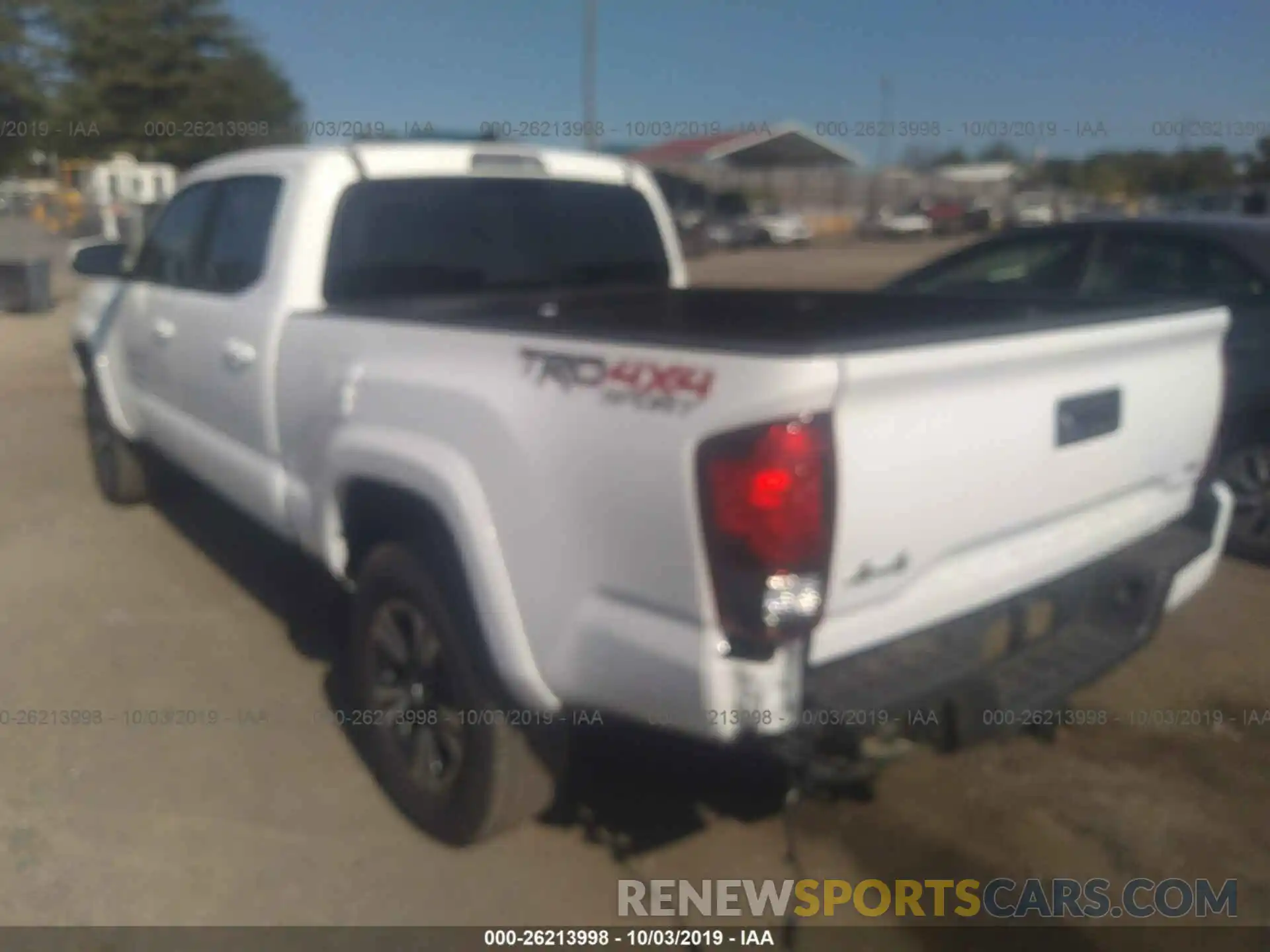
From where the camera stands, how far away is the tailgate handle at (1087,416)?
269 centimetres

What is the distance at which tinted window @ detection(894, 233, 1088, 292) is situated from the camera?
584cm

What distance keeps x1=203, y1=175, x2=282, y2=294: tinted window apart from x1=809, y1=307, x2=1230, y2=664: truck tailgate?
8.28 feet

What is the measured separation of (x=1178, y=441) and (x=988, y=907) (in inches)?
53.5

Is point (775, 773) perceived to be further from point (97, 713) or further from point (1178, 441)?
point (97, 713)

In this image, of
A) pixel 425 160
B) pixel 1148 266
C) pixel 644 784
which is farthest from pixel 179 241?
pixel 1148 266

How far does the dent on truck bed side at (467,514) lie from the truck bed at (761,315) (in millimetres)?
336

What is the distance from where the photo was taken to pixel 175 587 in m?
5.28

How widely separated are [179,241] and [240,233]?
90 centimetres

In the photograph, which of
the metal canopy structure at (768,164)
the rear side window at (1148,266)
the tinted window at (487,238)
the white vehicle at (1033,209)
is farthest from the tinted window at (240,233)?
the white vehicle at (1033,209)

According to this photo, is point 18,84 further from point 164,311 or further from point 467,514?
point 467,514

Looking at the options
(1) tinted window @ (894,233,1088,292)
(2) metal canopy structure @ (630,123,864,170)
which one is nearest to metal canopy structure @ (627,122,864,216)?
(2) metal canopy structure @ (630,123,864,170)

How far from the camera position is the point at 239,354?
158 inches

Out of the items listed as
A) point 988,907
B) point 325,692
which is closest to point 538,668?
point 988,907

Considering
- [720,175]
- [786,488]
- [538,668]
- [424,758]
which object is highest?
[786,488]
